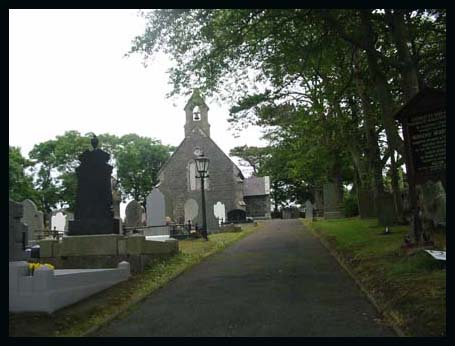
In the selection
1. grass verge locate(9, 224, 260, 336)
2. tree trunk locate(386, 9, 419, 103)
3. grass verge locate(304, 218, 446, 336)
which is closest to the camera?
grass verge locate(304, 218, 446, 336)

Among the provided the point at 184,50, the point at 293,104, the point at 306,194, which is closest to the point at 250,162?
the point at 306,194

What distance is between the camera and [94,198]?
1260 centimetres

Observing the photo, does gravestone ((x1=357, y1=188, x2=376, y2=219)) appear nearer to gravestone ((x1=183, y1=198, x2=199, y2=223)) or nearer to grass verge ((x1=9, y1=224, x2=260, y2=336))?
grass verge ((x1=9, y1=224, x2=260, y2=336))

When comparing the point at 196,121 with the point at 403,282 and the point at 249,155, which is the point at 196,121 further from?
the point at 403,282

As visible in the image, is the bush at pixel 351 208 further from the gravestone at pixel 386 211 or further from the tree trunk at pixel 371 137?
the gravestone at pixel 386 211

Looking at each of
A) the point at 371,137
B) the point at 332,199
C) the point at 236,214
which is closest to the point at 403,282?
the point at 371,137

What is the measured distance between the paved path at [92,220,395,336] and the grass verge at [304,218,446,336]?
24 centimetres

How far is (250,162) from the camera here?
81.9 metres

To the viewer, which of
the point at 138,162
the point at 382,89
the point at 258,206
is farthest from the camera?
the point at 138,162

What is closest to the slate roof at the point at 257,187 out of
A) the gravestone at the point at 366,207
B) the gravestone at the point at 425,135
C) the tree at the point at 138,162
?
the tree at the point at 138,162

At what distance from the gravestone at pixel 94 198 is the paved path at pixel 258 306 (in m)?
2.51

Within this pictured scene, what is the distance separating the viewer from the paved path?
629 centimetres

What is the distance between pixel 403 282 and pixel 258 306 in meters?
2.33

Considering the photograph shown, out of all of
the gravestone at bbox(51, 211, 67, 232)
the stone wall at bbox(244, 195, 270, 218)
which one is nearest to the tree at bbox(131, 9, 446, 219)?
the gravestone at bbox(51, 211, 67, 232)
